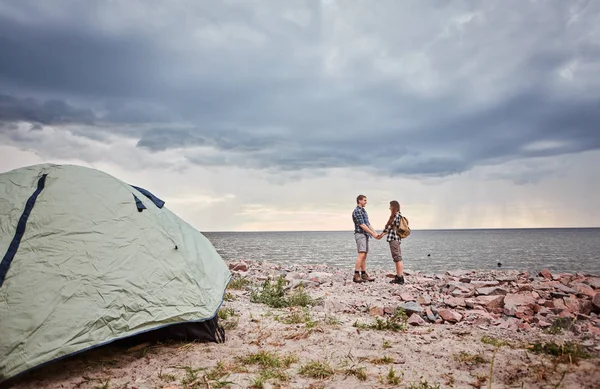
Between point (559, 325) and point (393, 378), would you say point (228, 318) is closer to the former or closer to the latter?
point (393, 378)

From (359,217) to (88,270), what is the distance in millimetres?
8357

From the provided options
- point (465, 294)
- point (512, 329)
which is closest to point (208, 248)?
point (512, 329)

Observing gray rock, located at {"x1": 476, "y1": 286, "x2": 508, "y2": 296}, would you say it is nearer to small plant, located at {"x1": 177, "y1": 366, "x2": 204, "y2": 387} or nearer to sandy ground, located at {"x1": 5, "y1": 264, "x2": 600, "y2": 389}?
sandy ground, located at {"x1": 5, "y1": 264, "x2": 600, "y2": 389}

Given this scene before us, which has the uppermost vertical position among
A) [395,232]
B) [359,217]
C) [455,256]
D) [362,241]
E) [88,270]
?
[359,217]

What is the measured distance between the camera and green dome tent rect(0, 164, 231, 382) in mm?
4027

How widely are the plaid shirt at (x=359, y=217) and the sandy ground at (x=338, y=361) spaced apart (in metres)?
5.13

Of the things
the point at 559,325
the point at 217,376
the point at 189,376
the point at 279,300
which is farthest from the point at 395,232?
the point at 189,376

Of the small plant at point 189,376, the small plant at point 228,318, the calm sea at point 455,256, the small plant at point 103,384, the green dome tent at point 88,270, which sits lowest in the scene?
the calm sea at point 455,256

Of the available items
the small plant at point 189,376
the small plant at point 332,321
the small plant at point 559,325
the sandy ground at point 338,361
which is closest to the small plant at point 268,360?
the sandy ground at point 338,361

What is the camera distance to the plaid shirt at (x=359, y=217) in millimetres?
11492

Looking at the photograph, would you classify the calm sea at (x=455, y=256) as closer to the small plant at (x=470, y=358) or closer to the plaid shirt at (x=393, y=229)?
the plaid shirt at (x=393, y=229)

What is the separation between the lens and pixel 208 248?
20.7 ft

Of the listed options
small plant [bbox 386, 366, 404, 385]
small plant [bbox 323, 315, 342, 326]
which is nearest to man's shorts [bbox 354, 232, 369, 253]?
small plant [bbox 323, 315, 342, 326]

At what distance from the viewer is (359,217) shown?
11.6m
